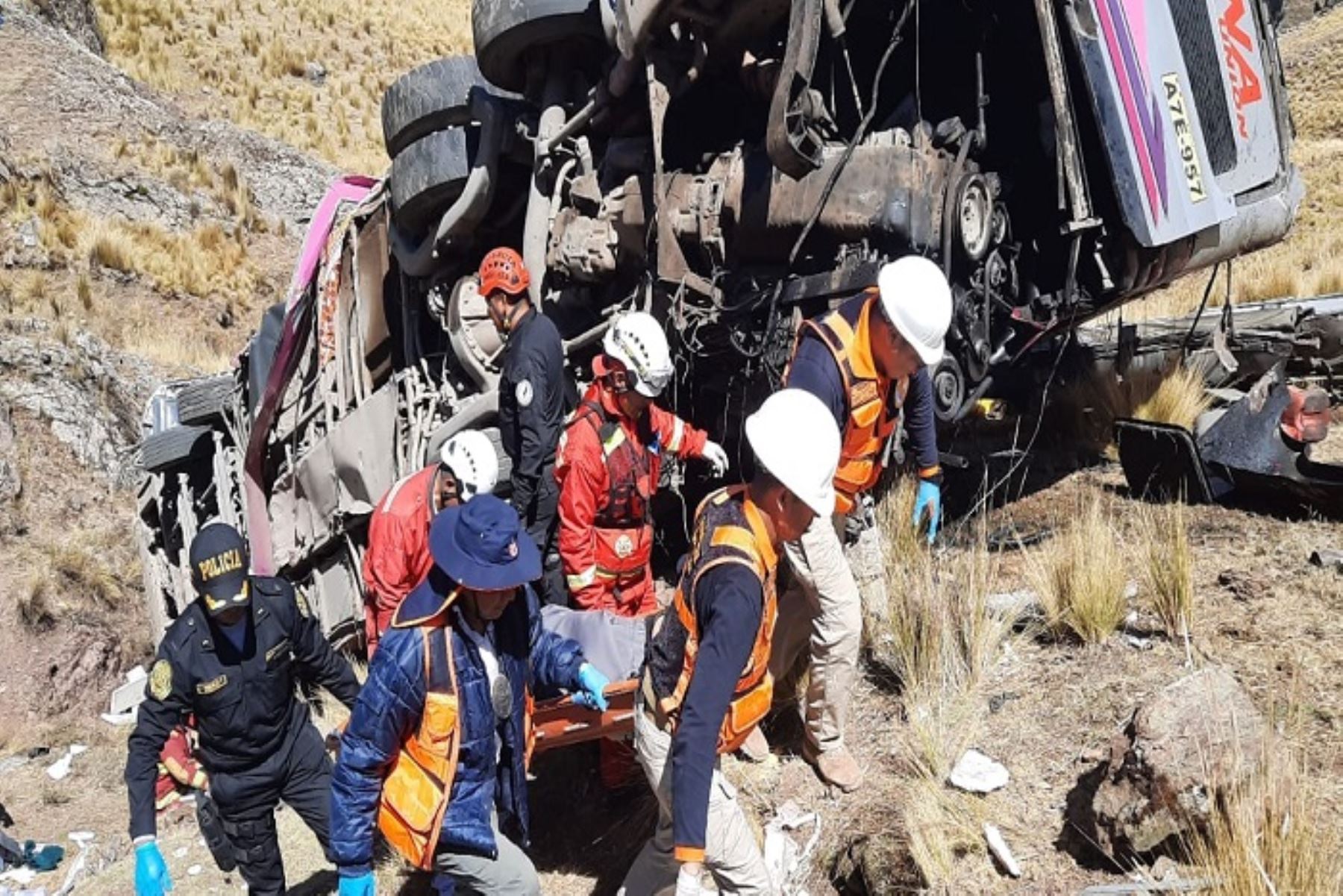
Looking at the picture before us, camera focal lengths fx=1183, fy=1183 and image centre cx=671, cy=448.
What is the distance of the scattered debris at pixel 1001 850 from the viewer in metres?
3.24

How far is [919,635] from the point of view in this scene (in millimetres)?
4219

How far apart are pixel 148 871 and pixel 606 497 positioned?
194 cm

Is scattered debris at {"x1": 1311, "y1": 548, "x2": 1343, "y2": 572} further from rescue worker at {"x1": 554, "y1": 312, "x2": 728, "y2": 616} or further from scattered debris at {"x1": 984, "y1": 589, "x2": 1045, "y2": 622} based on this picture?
rescue worker at {"x1": 554, "y1": 312, "x2": 728, "y2": 616}

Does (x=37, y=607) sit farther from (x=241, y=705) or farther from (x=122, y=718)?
(x=241, y=705)

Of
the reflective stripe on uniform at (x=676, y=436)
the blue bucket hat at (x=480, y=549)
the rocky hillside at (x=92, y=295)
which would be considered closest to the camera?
the blue bucket hat at (x=480, y=549)

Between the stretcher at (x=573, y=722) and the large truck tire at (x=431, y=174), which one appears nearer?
the stretcher at (x=573, y=722)

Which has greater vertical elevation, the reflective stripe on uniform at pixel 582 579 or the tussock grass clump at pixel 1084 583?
the reflective stripe on uniform at pixel 582 579

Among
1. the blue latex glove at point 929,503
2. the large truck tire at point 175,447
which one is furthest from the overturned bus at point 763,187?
the large truck tire at point 175,447

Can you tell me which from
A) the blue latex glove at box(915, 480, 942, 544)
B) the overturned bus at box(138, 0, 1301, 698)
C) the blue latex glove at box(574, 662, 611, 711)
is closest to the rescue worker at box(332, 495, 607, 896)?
the blue latex glove at box(574, 662, 611, 711)

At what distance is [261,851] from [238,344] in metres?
13.9

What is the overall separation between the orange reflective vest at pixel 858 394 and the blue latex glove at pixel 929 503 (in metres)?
0.62

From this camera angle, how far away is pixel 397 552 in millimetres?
4180

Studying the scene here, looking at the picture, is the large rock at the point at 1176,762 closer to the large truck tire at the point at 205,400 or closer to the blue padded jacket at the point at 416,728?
the blue padded jacket at the point at 416,728

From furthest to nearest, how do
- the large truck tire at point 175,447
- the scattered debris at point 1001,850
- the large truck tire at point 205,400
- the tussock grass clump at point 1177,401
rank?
the large truck tire at point 175,447 → the large truck tire at point 205,400 → the tussock grass clump at point 1177,401 → the scattered debris at point 1001,850
